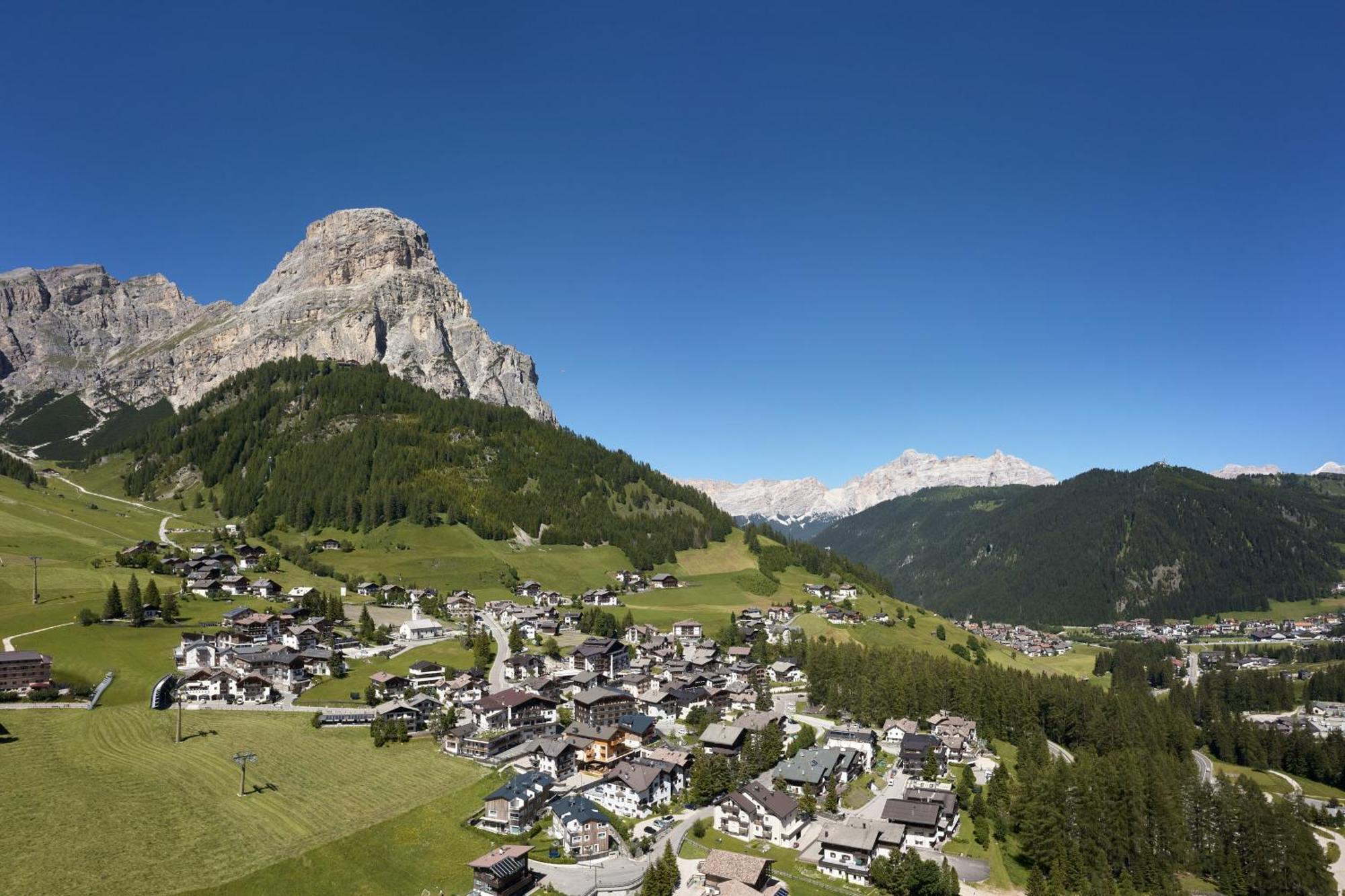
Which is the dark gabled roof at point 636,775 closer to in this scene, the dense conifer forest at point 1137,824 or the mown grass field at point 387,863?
the mown grass field at point 387,863

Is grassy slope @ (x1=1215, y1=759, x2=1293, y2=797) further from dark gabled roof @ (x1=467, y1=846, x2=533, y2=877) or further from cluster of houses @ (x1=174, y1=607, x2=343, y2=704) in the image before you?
cluster of houses @ (x1=174, y1=607, x2=343, y2=704)

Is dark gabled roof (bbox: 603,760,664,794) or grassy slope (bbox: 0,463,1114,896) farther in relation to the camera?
dark gabled roof (bbox: 603,760,664,794)

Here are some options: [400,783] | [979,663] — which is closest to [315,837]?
[400,783]

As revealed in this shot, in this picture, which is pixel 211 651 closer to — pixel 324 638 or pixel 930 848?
pixel 324 638

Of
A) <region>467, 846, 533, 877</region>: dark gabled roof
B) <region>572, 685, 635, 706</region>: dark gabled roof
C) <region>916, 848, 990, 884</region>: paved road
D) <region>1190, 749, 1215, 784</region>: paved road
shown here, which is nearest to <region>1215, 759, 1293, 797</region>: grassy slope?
<region>1190, 749, 1215, 784</region>: paved road

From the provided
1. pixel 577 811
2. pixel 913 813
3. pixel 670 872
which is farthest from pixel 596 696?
pixel 670 872

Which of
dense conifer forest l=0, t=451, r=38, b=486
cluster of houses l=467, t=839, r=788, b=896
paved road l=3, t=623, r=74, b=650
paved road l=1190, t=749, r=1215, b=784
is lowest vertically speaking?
paved road l=1190, t=749, r=1215, b=784

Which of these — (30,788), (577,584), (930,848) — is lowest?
(930,848)
